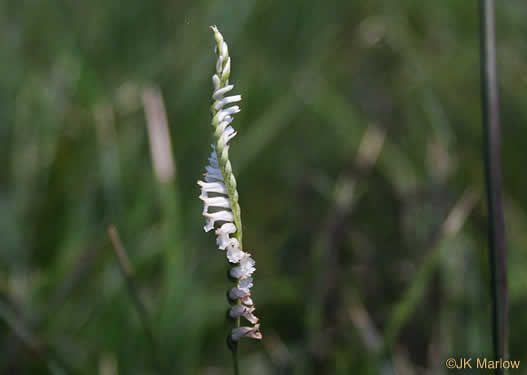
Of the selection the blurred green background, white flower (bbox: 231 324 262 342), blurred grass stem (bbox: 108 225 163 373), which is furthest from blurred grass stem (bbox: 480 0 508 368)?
blurred grass stem (bbox: 108 225 163 373)

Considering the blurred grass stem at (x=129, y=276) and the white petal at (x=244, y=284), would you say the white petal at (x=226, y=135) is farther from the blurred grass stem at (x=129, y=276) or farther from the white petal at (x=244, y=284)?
the blurred grass stem at (x=129, y=276)

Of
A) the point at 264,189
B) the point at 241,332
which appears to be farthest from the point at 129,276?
the point at 264,189

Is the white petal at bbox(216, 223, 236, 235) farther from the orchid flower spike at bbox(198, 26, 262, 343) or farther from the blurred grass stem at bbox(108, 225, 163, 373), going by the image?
the blurred grass stem at bbox(108, 225, 163, 373)

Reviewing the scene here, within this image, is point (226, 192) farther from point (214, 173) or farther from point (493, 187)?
point (493, 187)

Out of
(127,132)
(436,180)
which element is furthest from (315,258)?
(127,132)

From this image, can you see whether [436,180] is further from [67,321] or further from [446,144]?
[67,321]

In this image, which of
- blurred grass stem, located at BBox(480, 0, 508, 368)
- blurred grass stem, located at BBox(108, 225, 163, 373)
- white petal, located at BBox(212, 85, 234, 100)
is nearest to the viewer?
white petal, located at BBox(212, 85, 234, 100)
